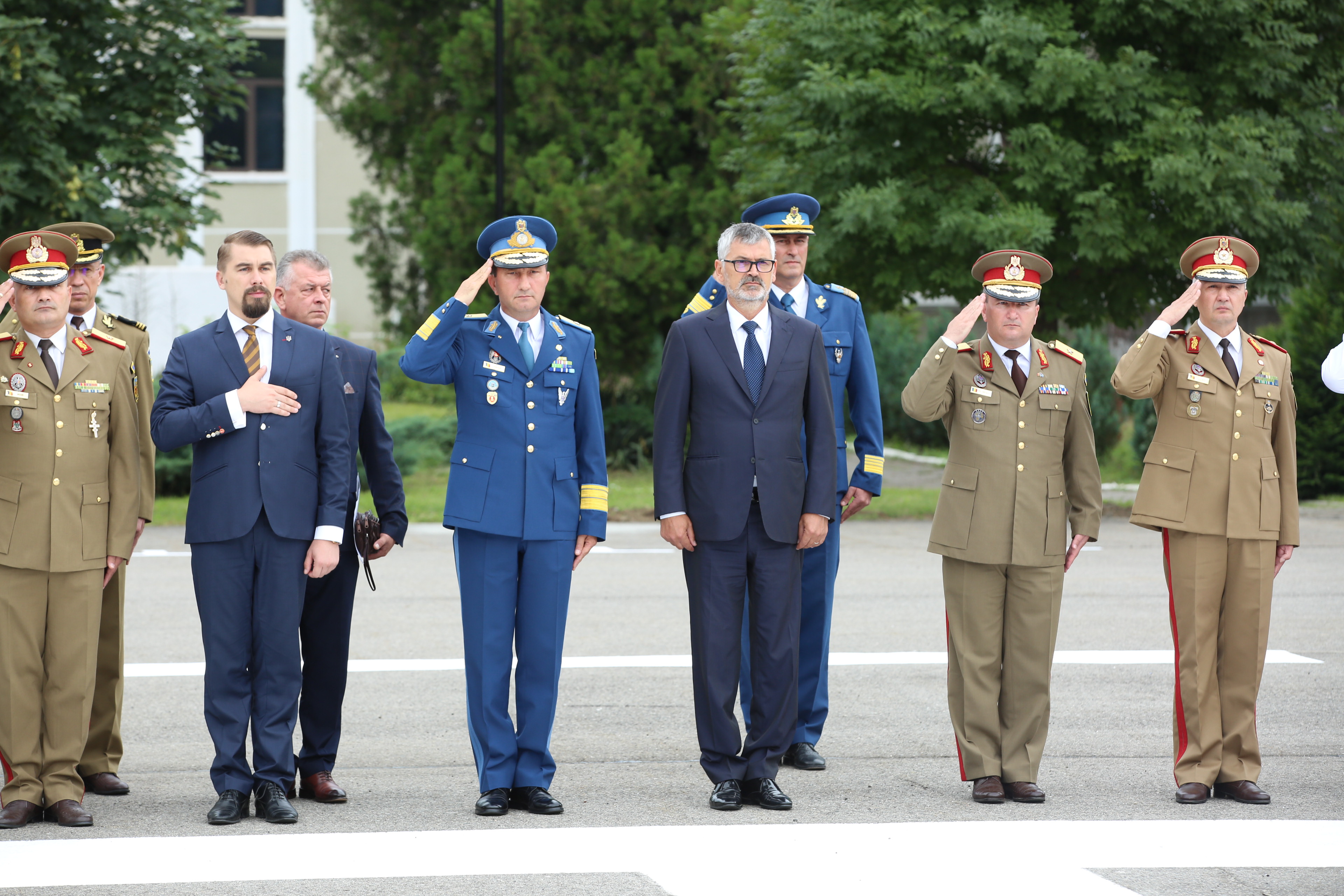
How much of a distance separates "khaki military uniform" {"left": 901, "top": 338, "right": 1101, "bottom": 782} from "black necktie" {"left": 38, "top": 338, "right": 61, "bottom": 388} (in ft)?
11.2

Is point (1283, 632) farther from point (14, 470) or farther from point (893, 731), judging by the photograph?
point (14, 470)

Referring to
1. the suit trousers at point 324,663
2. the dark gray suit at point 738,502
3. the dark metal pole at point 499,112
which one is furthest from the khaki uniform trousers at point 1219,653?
the dark metal pole at point 499,112

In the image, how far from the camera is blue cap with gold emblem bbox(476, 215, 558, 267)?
19.9 ft

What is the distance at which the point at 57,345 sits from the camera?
608 cm

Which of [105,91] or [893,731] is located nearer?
[893,731]

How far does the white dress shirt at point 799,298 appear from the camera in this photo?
704cm

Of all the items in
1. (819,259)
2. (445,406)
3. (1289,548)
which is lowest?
(445,406)

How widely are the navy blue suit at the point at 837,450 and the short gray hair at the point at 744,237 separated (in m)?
0.53

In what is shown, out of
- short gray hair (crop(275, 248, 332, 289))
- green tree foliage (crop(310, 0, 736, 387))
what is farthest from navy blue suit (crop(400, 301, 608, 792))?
green tree foliage (crop(310, 0, 736, 387))

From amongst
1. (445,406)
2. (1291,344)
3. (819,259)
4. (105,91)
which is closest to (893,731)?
(819,259)

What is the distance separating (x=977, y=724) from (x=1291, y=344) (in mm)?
16887

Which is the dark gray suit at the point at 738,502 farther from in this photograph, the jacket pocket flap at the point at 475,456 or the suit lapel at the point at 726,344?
the jacket pocket flap at the point at 475,456

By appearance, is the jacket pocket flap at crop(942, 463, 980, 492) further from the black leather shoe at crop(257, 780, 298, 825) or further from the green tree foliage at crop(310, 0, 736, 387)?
the green tree foliage at crop(310, 0, 736, 387)

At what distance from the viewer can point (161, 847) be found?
217 inches
